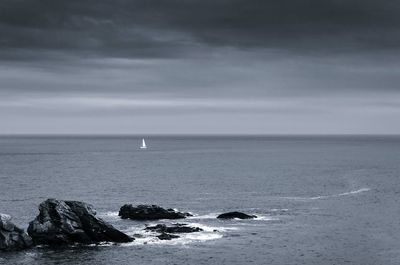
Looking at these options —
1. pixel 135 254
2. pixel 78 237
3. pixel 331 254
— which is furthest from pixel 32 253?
pixel 331 254

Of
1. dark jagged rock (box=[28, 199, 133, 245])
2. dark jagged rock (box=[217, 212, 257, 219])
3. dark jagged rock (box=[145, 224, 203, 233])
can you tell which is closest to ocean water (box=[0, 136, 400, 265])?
dark jagged rock (box=[145, 224, 203, 233])

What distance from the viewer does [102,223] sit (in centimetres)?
10081

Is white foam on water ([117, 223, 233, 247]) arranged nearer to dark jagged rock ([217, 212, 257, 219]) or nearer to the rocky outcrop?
the rocky outcrop

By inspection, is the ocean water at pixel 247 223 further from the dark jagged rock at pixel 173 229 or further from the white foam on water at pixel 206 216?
the dark jagged rock at pixel 173 229

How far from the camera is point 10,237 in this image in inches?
3671

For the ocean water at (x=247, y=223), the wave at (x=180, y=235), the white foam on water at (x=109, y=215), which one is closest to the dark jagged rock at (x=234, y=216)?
the ocean water at (x=247, y=223)

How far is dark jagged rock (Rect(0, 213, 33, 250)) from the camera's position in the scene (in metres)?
92.2

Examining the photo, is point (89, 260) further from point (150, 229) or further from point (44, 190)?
point (44, 190)

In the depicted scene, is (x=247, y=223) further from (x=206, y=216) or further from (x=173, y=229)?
(x=173, y=229)

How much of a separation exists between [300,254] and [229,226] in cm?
2526

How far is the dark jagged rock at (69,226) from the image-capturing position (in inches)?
3829

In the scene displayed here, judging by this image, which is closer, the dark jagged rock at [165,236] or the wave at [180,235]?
the wave at [180,235]

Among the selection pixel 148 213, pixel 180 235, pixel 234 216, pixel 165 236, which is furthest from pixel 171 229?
pixel 234 216

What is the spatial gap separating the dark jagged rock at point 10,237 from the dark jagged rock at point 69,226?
2.88m
